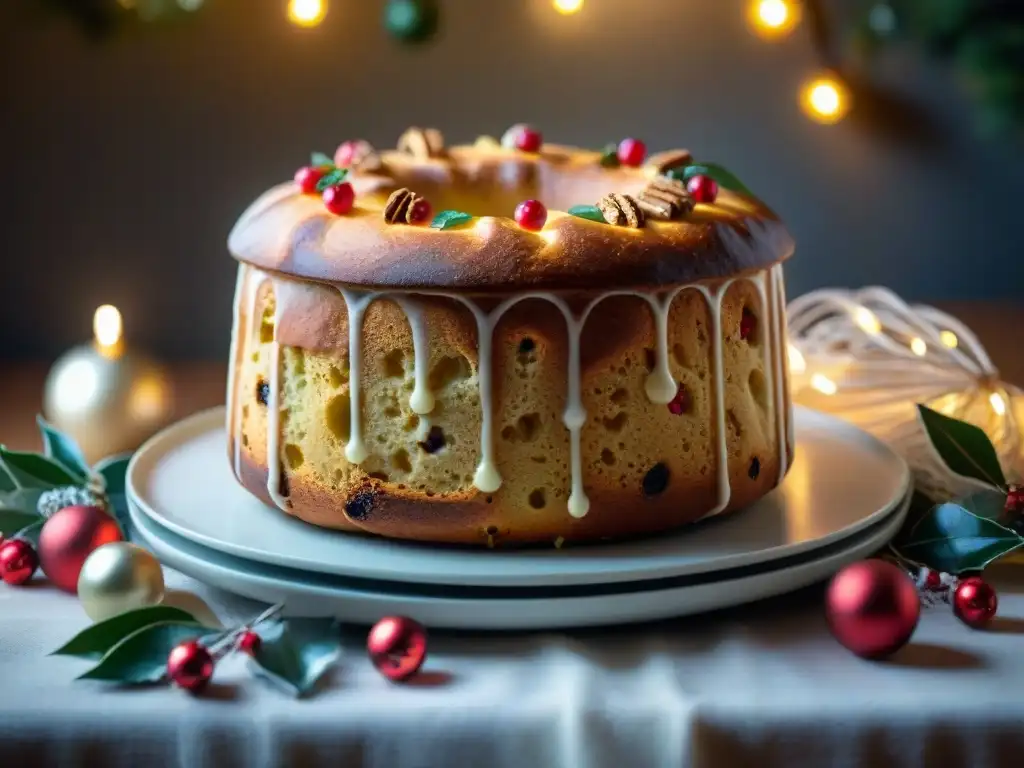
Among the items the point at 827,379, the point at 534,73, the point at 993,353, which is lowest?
the point at 993,353

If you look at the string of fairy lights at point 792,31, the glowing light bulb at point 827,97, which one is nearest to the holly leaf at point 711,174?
the string of fairy lights at point 792,31

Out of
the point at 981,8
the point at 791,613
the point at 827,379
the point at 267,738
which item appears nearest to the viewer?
the point at 267,738

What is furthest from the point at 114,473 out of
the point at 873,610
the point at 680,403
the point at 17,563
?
the point at 873,610

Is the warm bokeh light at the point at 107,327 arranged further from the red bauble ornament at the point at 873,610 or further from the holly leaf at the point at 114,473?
the red bauble ornament at the point at 873,610

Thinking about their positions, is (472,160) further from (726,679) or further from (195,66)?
(195,66)

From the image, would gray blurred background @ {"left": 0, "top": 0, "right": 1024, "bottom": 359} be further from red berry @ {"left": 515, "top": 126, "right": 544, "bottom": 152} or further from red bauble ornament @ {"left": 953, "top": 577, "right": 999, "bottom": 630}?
red bauble ornament @ {"left": 953, "top": 577, "right": 999, "bottom": 630}

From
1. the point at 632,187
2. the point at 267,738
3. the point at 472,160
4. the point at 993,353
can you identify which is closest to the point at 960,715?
the point at 267,738

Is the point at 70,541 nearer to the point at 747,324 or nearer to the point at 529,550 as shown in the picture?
the point at 529,550
